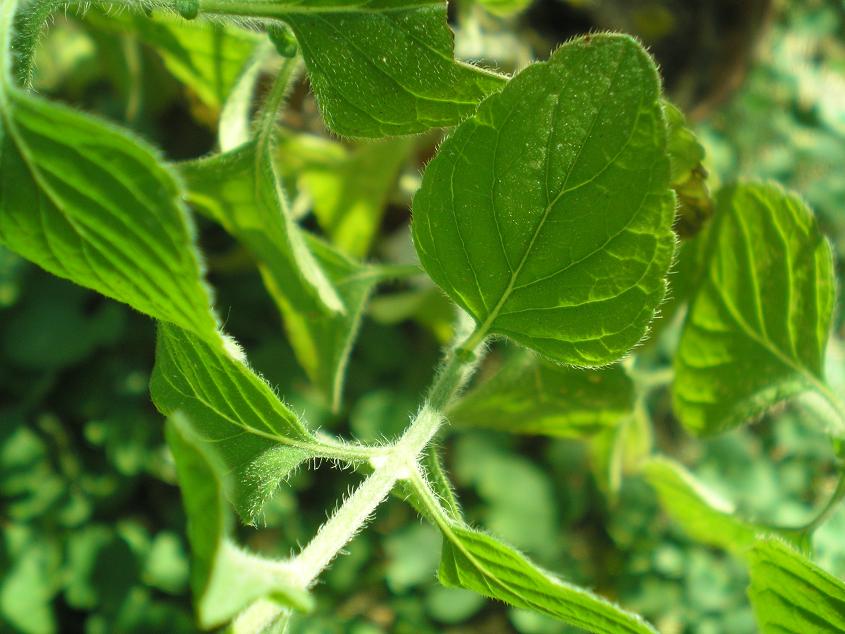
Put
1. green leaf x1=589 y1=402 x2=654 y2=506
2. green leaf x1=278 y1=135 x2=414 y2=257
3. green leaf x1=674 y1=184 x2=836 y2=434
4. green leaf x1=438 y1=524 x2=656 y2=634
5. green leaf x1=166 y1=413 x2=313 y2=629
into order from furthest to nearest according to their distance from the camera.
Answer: green leaf x1=278 y1=135 x2=414 y2=257, green leaf x1=589 y1=402 x2=654 y2=506, green leaf x1=674 y1=184 x2=836 y2=434, green leaf x1=438 y1=524 x2=656 y2=634, green leaf x1=166 y1=413 x2=313 y2=629

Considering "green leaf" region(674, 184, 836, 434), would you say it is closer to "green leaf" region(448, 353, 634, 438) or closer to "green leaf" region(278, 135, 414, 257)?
"green leaf" region(448, 353, 634, 438)


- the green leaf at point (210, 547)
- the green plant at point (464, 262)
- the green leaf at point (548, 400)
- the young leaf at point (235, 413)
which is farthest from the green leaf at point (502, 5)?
the green leaf at point (210, 547)

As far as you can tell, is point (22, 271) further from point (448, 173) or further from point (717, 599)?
point (717, 599)

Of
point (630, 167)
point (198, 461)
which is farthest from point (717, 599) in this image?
point (198, 461)

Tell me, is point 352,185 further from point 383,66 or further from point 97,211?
point 97,211

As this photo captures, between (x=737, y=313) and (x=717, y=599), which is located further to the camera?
(x=717, y=599)

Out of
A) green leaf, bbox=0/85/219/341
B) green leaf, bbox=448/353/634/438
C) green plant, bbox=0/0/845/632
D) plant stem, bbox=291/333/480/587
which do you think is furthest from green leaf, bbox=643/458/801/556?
green leaf, bbox=0/85/219/341
